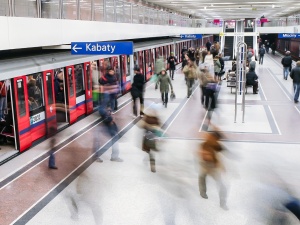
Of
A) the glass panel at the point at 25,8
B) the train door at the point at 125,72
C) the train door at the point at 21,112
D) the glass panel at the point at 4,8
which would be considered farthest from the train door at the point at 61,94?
the train door at the point at 125,72

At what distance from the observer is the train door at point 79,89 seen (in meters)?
14.2

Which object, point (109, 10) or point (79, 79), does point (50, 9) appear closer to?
point (79, 79)

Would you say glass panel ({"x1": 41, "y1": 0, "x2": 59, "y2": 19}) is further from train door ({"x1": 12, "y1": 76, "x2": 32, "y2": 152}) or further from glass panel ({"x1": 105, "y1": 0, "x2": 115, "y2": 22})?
glass panel ({"x1": 105, "y1": 0, "x2": 115, "y2": 22})

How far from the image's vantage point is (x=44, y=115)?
11.8 m

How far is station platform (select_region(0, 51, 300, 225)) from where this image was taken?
22.9ft

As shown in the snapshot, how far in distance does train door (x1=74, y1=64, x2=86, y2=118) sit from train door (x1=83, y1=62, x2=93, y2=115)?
0.61ft

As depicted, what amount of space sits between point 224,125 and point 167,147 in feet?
10.5

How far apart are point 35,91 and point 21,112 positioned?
1005 mm

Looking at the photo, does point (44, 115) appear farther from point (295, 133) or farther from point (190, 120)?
point (295, 133)

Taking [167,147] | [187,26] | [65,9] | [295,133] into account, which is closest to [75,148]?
[167,147]

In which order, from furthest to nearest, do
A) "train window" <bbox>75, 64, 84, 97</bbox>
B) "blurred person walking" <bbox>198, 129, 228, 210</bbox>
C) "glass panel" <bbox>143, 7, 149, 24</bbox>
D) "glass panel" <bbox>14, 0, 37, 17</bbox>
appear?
"glass panel" <bbox>143, 7, 149, 24</bbox>, "train window" <bbox>75, 64, 84, 97</bbox>, "glass panel" <bbox>14, 0, 37, 17</bbox>, "blurred person walking" <bbox>198, 129, 228, 210</bbox>

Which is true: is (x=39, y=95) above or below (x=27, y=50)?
below

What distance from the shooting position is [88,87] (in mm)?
15141

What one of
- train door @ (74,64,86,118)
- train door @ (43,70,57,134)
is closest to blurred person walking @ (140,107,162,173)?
train door @ (43,70,57,134)
